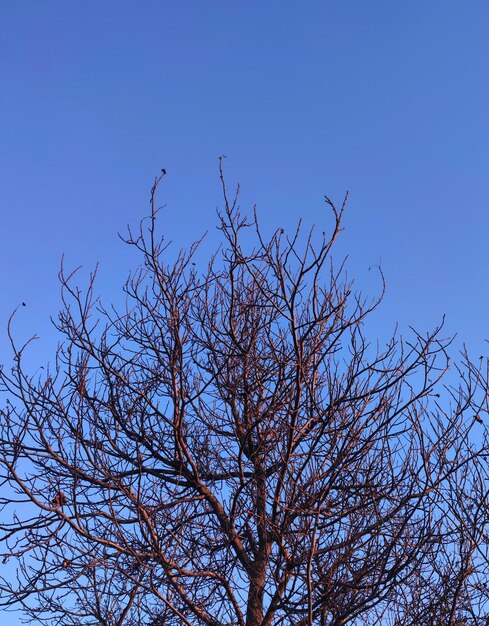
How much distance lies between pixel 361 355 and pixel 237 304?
110 centimetres

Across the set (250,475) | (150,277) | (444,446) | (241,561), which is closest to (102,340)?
(150,277)

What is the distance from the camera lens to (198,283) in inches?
231

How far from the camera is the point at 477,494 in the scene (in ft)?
16.9

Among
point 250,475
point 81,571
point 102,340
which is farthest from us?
point 102,340

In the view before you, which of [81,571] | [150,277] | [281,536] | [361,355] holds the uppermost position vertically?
[150,277]

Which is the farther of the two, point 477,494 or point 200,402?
point 200,402

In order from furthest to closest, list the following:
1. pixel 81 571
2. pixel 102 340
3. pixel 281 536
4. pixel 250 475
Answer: pixel 102 340 < pixel 250 475 < pixel 81 571 < pixel 281 536

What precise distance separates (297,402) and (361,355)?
1.00 metres

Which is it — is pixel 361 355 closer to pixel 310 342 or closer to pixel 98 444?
pixel 310 342

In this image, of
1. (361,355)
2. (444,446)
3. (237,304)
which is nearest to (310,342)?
(361,355)

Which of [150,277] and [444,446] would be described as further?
[150,277]

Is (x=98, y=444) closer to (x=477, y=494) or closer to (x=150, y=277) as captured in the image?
(x=150, y=277)

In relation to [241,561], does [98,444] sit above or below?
above

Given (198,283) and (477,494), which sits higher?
(198,283)
